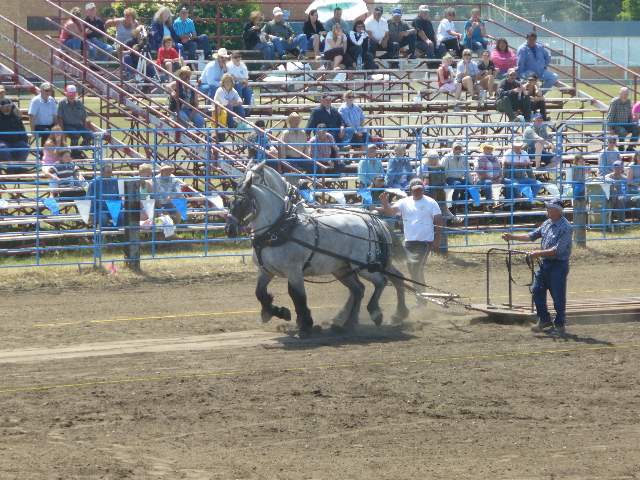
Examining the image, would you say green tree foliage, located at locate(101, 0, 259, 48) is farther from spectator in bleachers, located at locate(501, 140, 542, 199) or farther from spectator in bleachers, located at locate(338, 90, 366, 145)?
spectator in bleachers, located at locate(501, 140, 542, 199)

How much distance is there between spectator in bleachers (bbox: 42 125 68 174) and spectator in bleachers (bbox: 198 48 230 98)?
16.0 ft

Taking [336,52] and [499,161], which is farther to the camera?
[336,52]

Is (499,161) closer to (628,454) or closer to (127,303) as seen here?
(127,303)

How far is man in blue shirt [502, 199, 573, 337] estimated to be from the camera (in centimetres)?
1374

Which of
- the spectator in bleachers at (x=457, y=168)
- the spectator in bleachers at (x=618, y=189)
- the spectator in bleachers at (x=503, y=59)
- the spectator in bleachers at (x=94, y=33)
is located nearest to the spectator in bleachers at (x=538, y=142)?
the spectator in bleachers at (x=618, y=189)

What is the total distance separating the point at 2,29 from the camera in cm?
3216

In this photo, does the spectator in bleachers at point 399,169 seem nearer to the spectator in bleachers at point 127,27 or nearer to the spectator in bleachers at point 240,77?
the spectator in bleachers at point 240,77

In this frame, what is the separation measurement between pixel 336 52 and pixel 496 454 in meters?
19.7

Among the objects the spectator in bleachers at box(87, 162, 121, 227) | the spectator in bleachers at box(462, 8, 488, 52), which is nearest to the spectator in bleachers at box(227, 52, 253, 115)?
the spectator in bleachers at box(87, 162, 121, 227)

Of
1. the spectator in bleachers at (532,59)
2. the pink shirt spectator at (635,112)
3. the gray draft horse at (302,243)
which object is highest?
the spectator in bleachers at (532,59)

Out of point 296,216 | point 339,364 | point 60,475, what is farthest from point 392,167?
point 60,475

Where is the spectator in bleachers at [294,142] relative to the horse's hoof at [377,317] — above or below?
above

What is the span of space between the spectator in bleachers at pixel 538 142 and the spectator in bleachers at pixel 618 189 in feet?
3.95

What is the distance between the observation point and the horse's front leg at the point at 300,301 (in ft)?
44.5
